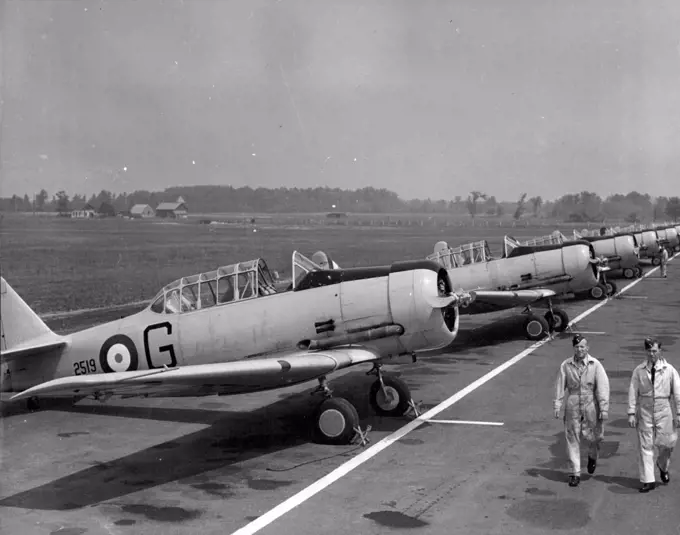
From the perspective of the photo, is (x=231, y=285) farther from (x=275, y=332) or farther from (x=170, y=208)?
(x=170, y=208)

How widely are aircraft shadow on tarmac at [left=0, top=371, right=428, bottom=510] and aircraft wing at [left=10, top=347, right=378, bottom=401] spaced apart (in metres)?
0.84

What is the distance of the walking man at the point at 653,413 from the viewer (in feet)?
24.7

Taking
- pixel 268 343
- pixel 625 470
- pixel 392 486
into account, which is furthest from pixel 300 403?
pixel 625 470

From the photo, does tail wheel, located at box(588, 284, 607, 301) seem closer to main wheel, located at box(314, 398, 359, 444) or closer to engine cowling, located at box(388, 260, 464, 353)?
engine cowling, located at box(388, 260, 464, 353)

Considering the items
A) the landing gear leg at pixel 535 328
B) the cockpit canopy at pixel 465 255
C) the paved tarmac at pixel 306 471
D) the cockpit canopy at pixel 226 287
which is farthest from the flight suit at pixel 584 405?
the cockpit canopy at pixel 465 255

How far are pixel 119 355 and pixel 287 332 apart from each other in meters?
2.87

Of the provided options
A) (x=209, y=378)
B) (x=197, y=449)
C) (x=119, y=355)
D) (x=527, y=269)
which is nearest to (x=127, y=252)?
(x=527, y=269)

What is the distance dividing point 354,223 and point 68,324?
7614 centimetres

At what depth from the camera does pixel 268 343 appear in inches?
416

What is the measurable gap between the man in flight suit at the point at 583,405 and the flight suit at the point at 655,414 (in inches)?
12.9

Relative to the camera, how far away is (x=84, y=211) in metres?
59.9

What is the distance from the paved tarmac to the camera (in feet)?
22.8

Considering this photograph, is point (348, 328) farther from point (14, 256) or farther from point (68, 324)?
point (14, 256)

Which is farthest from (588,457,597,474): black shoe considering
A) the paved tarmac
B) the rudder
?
the rudder
